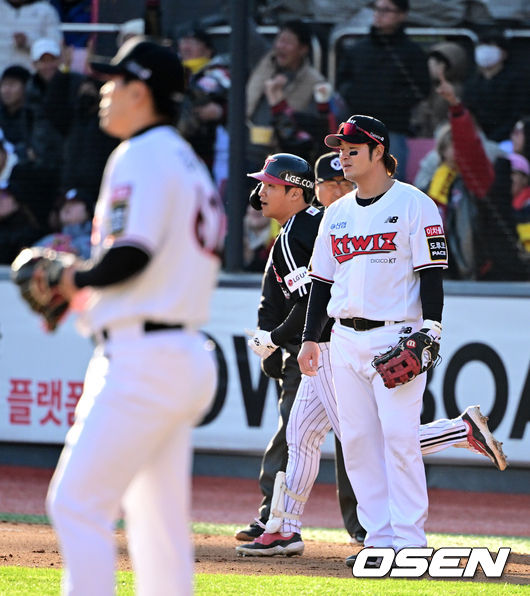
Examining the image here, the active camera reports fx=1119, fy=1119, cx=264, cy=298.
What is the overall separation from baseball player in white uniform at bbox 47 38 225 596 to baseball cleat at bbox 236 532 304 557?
2798 mm

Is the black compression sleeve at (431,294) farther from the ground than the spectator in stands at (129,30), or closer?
closer

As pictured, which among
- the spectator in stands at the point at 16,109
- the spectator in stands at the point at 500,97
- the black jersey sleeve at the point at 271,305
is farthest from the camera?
the spectator in stands at the point at 16,109

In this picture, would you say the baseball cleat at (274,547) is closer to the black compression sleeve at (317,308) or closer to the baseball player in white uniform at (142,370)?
the black compression sleeve at (317,308)

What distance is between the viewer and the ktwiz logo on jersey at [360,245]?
5215mm

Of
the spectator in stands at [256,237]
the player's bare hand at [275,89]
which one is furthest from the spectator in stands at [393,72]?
the spectator in stands at [256,237]

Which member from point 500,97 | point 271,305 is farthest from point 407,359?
point 500,97

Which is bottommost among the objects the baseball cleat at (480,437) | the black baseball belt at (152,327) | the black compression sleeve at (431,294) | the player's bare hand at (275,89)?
the baseball cleat at (480,437)

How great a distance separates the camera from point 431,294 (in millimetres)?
5180

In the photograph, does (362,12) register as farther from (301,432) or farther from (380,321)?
(380,321)

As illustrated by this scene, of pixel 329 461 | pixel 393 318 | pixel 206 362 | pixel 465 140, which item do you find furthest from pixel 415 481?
pixel 465 140

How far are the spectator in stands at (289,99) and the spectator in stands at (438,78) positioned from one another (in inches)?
27.5

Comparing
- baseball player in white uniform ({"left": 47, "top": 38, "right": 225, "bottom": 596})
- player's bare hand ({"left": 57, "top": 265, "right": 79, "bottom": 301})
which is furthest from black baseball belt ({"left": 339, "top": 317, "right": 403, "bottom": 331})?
player's bare hand ({"left": 57, "top": 265, "right": 79, "bottom": 301})

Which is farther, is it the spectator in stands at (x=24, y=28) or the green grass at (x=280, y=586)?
the spectator in stands at (x=24, y=28)

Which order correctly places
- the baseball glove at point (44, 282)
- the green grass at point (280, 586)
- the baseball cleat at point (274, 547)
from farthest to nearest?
the baseball cleat at point (274, 547)
the green grass at point (280, 586)
the baseball glove at point (44, 282)
